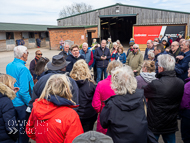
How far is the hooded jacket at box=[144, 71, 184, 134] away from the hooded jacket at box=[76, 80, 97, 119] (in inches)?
39.8

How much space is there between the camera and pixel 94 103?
9.24ft

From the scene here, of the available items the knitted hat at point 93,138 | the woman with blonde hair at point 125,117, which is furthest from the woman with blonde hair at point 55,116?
the knitted hat at point 93,138

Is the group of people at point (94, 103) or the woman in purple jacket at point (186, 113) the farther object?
the woman in purple jacket at point (186, 113)

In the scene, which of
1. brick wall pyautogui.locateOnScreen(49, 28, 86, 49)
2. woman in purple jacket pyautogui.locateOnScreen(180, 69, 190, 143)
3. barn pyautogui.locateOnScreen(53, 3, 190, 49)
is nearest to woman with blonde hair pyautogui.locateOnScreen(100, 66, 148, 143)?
woman in purple jacket pyautogui.locateOnScreen(180, 69, 190, 143)

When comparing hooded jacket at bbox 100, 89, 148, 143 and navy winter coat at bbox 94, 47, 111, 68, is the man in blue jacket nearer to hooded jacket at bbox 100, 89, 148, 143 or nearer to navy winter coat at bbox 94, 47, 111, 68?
hooded jacket at bbox 100, 89, 148, 143

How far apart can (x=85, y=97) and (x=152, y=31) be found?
19.9 metres

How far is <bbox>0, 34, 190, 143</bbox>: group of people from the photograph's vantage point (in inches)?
71.1

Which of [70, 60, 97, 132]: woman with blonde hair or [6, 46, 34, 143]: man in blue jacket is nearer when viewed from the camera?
[70, 60, 97, 132]: woman with blonde hair

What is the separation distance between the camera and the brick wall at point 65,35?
72.0ft

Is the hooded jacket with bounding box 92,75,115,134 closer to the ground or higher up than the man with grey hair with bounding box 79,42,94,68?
closer to the ground

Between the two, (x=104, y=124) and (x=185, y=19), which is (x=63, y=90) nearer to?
(x=104, y=124)

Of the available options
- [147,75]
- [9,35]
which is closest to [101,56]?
[147,75]

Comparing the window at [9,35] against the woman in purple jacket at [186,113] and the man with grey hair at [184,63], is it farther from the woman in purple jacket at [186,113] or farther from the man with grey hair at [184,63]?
the woman in purple jacket at [186,113]

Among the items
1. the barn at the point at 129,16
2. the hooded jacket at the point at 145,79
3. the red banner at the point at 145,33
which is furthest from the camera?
the barn at the point at 129,16
